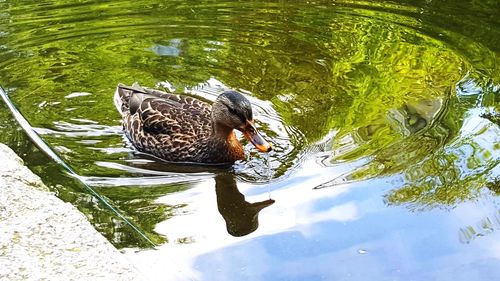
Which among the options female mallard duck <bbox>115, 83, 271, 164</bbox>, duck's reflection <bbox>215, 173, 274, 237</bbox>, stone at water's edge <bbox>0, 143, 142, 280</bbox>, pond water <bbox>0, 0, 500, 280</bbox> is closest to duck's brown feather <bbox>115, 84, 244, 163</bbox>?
female mallard duck <bbox>115, 83, 271, 164</bbox>

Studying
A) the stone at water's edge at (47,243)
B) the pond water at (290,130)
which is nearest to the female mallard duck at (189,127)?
the pond water at (290,130)

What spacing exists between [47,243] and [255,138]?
207 cm

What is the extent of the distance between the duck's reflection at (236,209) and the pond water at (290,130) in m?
0.01

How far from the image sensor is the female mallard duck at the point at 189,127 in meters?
5.59

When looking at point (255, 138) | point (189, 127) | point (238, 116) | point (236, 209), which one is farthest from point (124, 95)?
point (236, 209)

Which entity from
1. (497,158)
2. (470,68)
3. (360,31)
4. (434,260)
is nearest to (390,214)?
(434,260)

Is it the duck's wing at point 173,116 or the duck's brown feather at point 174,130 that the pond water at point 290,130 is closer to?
the duck's brown feather at point 174,130

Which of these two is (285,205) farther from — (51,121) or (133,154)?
(51,121)

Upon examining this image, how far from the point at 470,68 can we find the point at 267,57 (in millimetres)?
1896

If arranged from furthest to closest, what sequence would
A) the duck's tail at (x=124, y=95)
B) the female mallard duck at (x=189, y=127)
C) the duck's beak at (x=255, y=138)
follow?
the duck's tail at (x=124, y=95) → the female mallard duck at (x=189, y=127) → the duck's beak at (x=255, y=138)

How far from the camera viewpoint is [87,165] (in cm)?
557

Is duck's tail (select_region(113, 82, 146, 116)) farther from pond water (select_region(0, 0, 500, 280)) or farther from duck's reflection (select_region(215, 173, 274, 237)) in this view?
duck's reflection (select_region(215, 173, 274, 237))

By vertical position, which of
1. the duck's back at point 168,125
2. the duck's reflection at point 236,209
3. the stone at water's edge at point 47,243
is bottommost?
the duck's reflection at point 236,209

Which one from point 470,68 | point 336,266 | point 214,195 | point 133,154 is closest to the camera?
point 336,266
